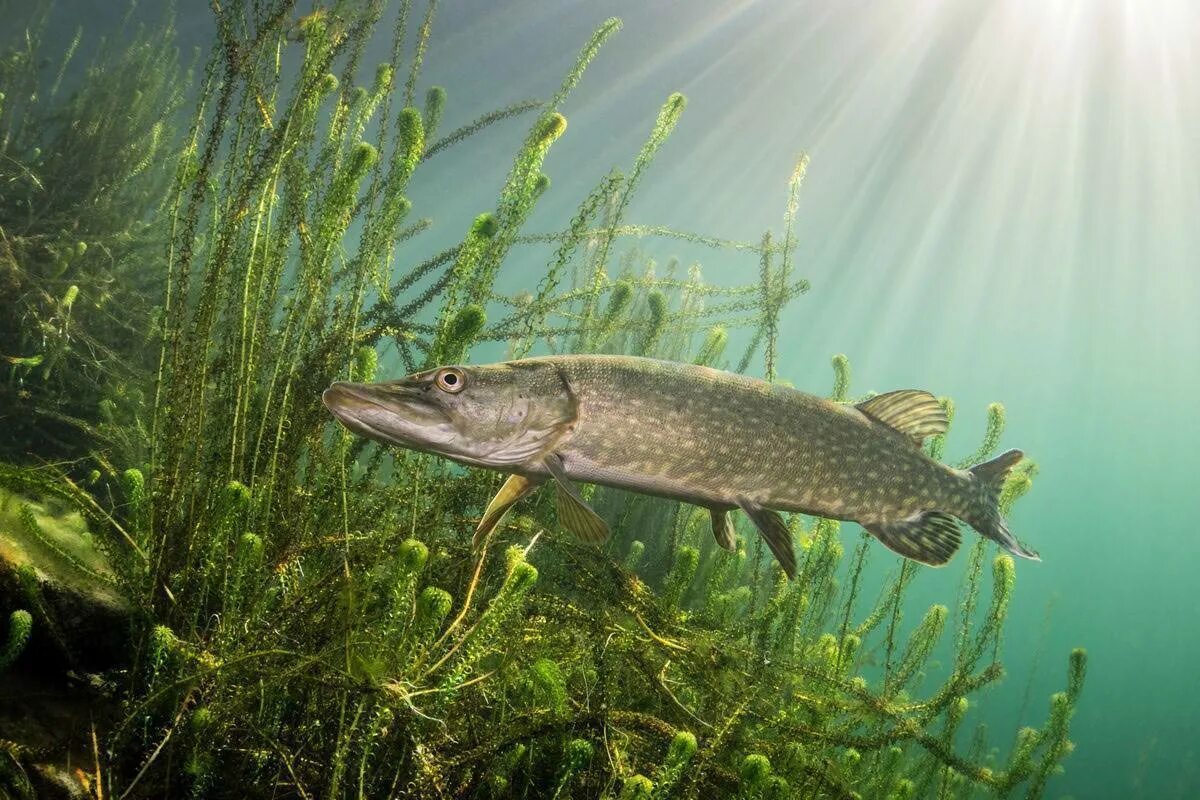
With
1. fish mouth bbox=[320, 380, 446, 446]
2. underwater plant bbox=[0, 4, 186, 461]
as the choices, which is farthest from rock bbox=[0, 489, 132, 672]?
underwater plant bbox=[0, 4, 186, 461]

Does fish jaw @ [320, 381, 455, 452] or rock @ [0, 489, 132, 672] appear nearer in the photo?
rock @ [0, 489, 132, 672]

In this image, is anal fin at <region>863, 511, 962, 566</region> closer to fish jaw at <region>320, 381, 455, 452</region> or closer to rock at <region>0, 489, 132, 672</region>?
fish jaw at <region>320, 381, 455, 452</region>

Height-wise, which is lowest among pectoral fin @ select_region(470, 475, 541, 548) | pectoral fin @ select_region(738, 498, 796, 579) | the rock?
the rock

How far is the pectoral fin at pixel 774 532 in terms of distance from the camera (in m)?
2.41

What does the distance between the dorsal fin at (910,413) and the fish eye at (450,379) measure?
6.57ft

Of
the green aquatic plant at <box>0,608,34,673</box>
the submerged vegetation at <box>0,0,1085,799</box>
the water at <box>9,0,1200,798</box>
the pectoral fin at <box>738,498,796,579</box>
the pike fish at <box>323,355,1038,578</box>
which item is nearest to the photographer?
the green aquatic plant at <box>0,608,34,673</box>

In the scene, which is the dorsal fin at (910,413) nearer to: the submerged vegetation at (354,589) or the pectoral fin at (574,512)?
the submerged vegetation at (354,589)

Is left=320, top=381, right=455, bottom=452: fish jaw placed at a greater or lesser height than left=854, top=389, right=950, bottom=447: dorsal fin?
lesser

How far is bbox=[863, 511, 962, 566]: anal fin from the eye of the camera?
268 cm

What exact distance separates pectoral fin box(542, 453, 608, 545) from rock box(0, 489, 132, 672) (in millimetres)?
1445

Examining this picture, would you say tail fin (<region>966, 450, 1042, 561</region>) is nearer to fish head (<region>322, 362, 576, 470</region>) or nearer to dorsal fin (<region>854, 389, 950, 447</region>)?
dorsal fin (<region>854, 389, 950, 447</region>)

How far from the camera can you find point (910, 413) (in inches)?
116

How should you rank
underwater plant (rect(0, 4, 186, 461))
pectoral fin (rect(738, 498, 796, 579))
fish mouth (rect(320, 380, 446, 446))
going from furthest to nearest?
1. underwater plant (rect(0, 4, 186, 461))
2. pectoral fin (rect(738, 498, 796, 579))
3. fish mouth (rect(320, 380, 446, 446))

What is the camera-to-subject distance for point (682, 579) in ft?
8.39
